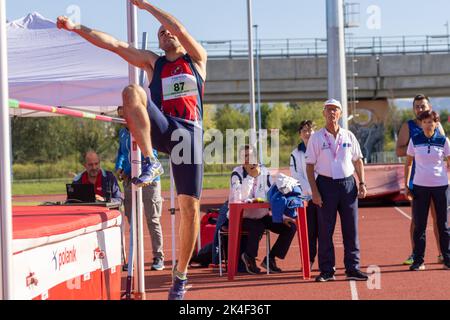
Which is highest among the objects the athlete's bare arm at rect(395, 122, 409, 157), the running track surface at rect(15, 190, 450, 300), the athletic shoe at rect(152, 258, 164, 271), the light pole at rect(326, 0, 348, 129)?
the light pole at rect(326, 0, 348, 129)

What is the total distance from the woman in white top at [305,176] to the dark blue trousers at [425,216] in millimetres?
1186

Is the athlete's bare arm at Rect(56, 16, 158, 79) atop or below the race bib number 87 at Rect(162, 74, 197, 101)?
atop

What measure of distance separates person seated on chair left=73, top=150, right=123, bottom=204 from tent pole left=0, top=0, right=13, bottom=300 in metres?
6.69

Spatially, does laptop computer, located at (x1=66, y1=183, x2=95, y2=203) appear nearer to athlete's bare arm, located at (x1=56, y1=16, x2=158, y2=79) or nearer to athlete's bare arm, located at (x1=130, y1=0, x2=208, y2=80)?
athlete's bare arm, located at (x1=56, y1=16, x2=158, y2=79)

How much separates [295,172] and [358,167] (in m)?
1.60

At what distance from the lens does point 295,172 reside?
11.4 meters

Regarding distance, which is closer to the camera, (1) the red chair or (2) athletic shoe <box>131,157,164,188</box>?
(2) athletic shoe <box>131,157,164,188</box>

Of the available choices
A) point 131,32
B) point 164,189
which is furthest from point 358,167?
point 164,189

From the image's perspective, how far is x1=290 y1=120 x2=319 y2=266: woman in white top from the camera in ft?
35.1

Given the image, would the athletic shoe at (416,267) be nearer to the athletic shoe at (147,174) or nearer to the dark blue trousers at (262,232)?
the dark blue trousers at (262,232)

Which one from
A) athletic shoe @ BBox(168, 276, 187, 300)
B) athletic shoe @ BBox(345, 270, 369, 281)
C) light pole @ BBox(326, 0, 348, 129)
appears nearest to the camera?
athletic shoe @ BBox(168, 276, 187, 300)

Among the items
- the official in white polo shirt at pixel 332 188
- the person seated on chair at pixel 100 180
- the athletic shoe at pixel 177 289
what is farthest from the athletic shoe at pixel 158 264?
the athletic shoe at pixel 177 289

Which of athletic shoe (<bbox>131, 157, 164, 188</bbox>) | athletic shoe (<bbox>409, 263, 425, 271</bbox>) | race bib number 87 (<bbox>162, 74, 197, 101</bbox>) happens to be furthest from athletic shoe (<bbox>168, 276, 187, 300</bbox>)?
athletic shoe (<bbox>409, 263, 425, 271</bbox>)

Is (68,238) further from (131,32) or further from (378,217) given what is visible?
(378,217)
